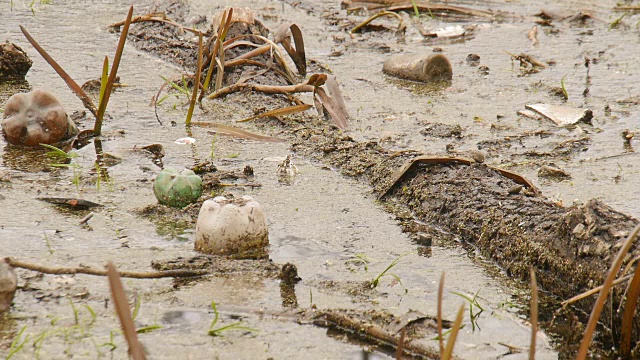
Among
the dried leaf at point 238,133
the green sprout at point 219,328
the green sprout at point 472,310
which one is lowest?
the green sprout at point 472,310

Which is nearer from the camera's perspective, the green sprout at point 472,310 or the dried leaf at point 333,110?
the green sprout at point 472,310

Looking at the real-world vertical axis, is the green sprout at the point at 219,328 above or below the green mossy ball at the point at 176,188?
below

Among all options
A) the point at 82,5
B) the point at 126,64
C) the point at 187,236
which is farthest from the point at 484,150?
the point at 82,5

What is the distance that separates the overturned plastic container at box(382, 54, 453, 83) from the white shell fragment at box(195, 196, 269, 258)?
251 cm

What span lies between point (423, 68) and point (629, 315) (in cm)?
303

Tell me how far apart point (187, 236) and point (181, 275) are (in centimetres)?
35

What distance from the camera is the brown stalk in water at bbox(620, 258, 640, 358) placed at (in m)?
1.91

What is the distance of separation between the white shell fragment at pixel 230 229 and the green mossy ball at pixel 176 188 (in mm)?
313

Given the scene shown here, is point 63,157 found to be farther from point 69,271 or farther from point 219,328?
point 219,328

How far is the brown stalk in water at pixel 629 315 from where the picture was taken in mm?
1913

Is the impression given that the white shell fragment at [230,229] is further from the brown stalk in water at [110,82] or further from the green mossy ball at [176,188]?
the brown stalk in water at [110,82]

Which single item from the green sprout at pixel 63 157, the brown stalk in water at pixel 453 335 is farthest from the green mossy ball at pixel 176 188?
the brown stalk in water at pixel 453 335

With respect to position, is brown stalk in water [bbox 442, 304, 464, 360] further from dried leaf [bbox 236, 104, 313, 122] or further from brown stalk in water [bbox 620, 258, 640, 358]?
dried leaf [bbox 236, 104, 313, 122]

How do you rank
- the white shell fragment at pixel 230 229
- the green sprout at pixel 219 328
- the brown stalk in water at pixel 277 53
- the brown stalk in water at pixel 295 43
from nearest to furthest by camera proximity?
the green sprout at pixel 219 328 < the white shell fragment at pixel 230 229 < the brown stalk in water at pixel 277 53 < the brown stalk in water at pixel 295 43
